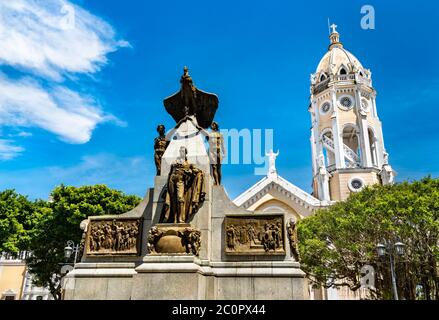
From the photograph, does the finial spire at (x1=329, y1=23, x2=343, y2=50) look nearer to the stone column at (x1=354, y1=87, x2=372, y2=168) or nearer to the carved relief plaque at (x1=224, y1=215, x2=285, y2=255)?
the stone column at (x1=354, y1=87, x2=372, y2=168)

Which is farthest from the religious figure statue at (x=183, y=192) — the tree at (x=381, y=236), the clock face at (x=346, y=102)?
the clock face at (x=346, y=102)

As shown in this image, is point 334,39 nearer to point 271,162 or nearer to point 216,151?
point 271,162

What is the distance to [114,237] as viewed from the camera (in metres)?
10.1

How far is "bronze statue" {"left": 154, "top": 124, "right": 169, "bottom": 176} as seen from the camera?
1083 centimetres

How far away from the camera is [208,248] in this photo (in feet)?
31.2

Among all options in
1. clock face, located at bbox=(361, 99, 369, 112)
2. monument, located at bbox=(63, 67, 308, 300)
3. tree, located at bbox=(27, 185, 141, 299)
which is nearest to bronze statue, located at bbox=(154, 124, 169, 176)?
monument, located at bbox=(63, 67, 308, 300)

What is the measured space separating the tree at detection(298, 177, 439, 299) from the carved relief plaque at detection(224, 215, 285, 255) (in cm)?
1575

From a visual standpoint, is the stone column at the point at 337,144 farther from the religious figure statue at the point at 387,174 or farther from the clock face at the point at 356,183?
the religious figure statue at the point at 387,174

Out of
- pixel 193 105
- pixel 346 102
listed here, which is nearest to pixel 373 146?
pixel 346 102

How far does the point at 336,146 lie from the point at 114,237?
46.5 m

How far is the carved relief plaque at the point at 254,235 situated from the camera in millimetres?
9492

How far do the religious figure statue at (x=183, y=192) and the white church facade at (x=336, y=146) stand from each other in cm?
3697
